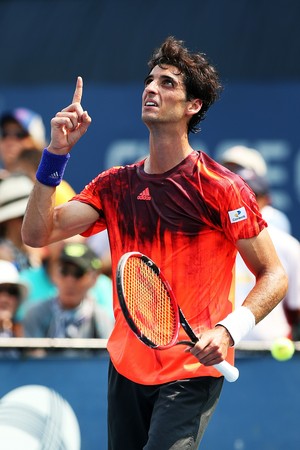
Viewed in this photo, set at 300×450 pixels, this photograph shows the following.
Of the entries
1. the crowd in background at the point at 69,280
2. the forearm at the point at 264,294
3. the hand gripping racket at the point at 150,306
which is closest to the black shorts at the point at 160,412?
the hand gripping racket at the point at 150,306

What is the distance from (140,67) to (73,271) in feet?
12.2

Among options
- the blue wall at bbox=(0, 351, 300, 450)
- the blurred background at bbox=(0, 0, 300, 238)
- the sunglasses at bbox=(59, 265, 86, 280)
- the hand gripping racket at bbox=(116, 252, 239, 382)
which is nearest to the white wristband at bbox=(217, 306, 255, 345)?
the hand gripping racket at bbox=(116, 252, 239, 382)

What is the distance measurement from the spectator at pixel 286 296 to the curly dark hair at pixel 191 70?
2076 millimetres

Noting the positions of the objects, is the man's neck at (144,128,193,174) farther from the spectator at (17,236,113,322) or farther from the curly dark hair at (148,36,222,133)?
the spectator at (17,236,113,322)

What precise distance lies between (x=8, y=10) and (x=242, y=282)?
4.57 m

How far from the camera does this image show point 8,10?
1038cm

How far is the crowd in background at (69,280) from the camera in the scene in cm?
684

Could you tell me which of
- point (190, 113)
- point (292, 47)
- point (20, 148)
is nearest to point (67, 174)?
point (20, 148)

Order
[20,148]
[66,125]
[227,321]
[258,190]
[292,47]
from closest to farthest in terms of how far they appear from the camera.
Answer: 1. [227,321]
2. [66,125]
3. [258,190]
4. [20,148]
5. [292,47]

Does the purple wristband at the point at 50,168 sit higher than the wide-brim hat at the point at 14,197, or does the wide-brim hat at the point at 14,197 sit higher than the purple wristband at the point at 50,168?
the purple wristband at the point at 50,168

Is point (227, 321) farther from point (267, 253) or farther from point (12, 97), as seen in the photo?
point (12, 97)

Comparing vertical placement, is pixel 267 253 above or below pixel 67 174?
above

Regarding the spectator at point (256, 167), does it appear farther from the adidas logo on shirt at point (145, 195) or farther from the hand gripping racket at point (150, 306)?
the hand gripping racket at point (150, 306)

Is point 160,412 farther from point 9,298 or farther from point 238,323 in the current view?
point 9,298
